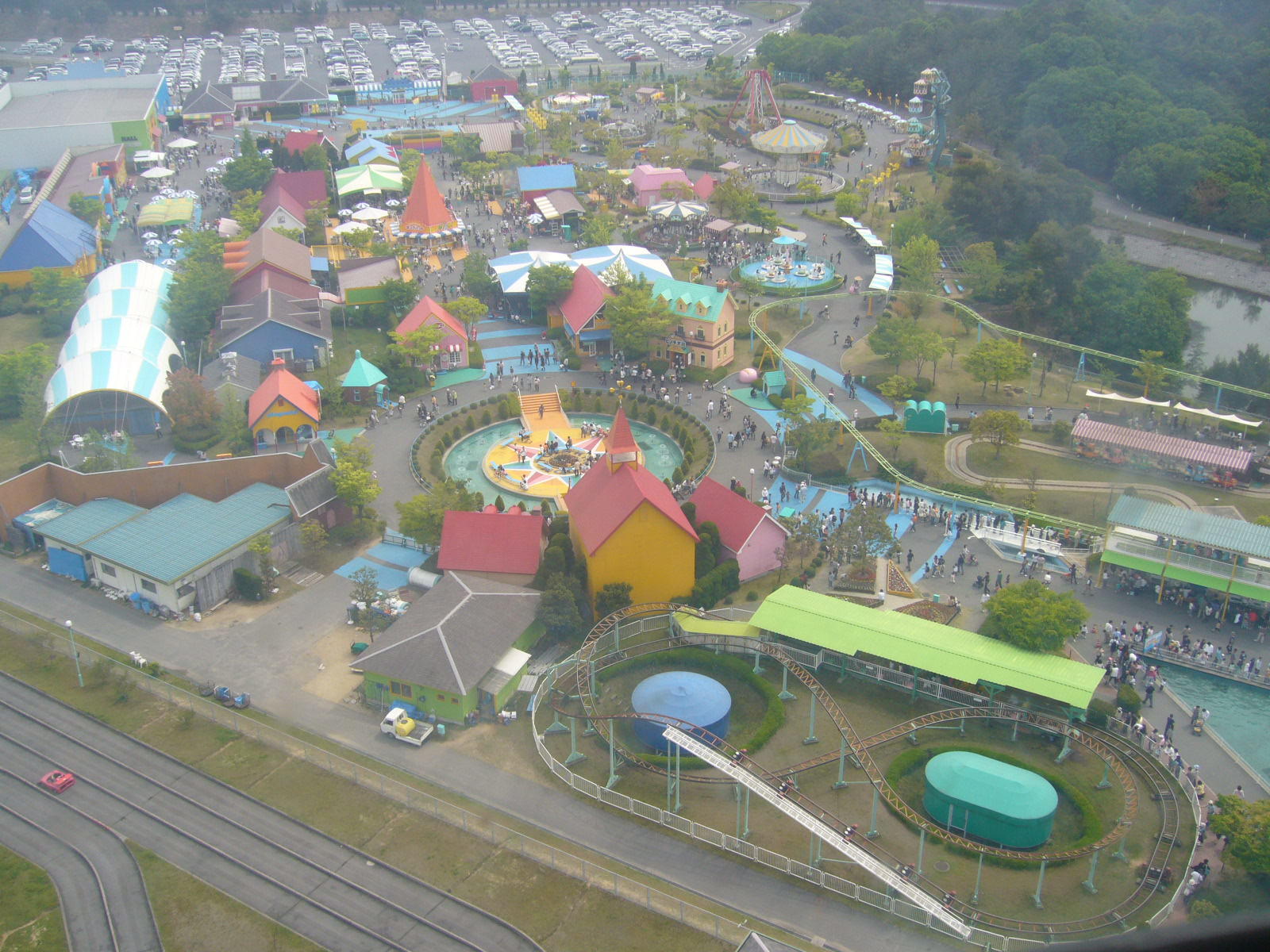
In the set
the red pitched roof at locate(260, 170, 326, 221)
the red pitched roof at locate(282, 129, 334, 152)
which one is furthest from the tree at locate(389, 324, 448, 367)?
the red pitched roof at locate(282, 129, 334, 152)

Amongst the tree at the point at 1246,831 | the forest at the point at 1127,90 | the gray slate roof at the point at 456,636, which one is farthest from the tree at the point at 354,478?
the forest at the point at 1127,90

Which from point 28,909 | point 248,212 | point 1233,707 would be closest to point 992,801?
point 1233,707

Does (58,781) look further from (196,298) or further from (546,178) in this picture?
(546,178)

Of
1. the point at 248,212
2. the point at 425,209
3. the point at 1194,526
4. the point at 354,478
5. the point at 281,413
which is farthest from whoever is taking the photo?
the point at 425,209

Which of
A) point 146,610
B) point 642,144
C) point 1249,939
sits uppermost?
point 1249,939

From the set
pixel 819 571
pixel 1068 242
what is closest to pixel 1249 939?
pixel 819 571

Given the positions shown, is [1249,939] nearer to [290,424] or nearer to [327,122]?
[290,424]
